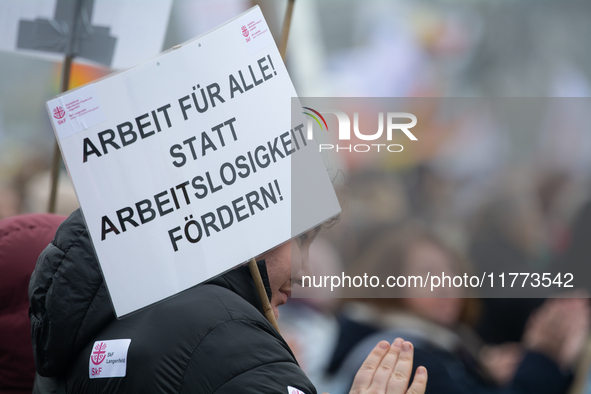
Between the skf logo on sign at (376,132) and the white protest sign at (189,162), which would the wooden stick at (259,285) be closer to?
the white protest sign at (189,162)

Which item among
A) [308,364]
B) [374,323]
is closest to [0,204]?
[308,364]

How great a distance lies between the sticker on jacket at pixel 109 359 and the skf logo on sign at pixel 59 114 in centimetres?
39

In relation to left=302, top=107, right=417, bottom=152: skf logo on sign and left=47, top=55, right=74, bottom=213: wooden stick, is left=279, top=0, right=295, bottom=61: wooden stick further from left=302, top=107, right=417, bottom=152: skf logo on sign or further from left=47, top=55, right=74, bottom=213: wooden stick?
left=302, top=107, right=417, bottom=152: skf logo on sign

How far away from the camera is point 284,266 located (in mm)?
1226

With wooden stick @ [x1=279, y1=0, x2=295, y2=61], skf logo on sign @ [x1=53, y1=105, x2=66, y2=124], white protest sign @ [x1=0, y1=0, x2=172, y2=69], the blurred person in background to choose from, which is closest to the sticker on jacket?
skf logo on sign @ [x1=53, y1=105, x2=66, y2=124]

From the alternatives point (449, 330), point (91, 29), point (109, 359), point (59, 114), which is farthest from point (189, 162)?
point (449, 330)

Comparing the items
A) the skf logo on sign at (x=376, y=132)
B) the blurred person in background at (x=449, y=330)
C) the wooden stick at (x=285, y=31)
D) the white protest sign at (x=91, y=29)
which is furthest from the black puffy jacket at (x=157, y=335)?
the skf logo on sign at (x=376, y=132)

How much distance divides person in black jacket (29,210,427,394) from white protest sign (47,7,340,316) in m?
0.05

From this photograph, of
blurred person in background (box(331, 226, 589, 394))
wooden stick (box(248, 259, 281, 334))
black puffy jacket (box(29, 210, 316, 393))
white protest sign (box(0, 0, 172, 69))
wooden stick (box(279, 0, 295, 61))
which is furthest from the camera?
white protest sign (box(0, 0, 172, 69))

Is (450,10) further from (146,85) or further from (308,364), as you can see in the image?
(146,85)

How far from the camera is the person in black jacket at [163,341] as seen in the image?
97cm

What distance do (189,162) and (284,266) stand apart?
29 centimetres

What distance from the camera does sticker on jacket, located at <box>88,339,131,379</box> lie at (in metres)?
1.00

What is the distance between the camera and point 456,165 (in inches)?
137
